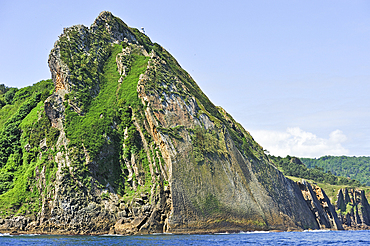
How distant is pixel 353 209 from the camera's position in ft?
433

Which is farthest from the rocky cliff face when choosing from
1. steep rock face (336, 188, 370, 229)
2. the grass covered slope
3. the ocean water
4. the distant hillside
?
the distant hillside

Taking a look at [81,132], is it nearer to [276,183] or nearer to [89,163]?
[89,163]

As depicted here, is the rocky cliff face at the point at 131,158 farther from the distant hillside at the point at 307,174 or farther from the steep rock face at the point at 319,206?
the distant hillside at the point at 307,174

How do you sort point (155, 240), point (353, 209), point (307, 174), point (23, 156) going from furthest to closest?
point (307, 174) < point (353, 209) < point (23, 156) < point (155, 240)

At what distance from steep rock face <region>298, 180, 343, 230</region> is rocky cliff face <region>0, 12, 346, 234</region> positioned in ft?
68.5

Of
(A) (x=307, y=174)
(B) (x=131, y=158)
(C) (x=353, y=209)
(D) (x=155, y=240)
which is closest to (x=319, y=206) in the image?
(C) (x=353, y=209)

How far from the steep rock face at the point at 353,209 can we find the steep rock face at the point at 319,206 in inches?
553

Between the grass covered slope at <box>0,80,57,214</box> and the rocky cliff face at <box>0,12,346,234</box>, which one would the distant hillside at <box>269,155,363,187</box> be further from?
the grass covered slope at <box>0,80,57,214</box>

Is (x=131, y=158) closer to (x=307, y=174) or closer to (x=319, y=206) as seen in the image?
(x=319, y=206)

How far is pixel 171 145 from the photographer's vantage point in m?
66.6

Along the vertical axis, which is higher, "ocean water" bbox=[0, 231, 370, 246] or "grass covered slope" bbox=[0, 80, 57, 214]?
"grass covered slope" bbox=[0, 80, 57, 214]

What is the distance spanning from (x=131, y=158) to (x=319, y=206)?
65.0 m

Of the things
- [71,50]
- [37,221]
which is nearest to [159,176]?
[37,221]

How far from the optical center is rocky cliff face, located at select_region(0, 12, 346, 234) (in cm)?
6078
